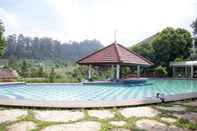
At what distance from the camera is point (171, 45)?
31.2 m

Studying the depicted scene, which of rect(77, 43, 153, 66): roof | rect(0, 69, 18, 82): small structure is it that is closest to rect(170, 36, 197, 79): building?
rect(77, 43, 153, 66): roof

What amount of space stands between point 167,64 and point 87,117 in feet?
95.8

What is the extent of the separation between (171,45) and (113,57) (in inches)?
635

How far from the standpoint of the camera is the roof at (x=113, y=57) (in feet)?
58.8

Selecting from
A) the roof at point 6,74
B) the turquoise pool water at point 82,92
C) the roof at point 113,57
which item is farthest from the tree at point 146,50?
the roof at point 6,74

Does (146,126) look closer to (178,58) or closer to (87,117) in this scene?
(87,117)

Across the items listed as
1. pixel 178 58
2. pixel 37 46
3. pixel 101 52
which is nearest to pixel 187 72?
pixel 178 58

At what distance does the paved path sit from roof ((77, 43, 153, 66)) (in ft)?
42.1

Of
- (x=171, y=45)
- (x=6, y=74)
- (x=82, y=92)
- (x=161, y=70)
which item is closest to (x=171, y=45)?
(x=171, y=45)

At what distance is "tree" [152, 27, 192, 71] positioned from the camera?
31.1m

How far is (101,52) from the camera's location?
20.0 m

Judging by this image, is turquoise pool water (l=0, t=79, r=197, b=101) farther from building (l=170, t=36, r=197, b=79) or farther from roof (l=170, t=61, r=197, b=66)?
building (l=170, t=36, r=197, b=79)

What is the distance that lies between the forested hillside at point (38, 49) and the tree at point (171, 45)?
1985 inches

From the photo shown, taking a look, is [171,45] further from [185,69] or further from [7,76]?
[7,76]
